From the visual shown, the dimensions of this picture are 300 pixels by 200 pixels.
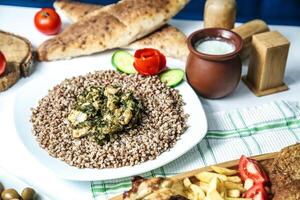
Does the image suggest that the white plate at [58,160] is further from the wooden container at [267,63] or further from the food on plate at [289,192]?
the food on plate at [289,192]

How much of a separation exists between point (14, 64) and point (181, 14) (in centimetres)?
85

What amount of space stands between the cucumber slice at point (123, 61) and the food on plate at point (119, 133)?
29 mm

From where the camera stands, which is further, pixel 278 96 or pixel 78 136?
pixel 278 96

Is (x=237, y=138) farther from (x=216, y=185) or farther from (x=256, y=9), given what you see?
(x=256, y=9)

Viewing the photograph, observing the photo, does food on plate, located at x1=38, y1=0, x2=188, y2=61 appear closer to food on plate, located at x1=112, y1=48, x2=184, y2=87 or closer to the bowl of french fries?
food on plate, located at x1=112, y1=48, x2=184, y2=87

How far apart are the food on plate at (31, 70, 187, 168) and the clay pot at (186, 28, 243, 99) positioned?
0.34 feet

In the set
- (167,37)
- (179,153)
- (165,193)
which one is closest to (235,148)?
(179,153)

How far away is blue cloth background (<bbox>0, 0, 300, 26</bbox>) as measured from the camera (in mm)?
2695

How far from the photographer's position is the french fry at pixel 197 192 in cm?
159

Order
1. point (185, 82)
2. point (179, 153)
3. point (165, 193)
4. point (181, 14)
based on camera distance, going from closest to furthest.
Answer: point (165, 193), point (179, 153), point (185, 82), point (181, 14)

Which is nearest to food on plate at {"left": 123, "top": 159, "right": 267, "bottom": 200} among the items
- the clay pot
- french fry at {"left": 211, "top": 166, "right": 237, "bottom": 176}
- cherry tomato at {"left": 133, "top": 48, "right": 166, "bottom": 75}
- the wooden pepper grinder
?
french fry at {"left": 211, "top": 166, "right": 237, "bottom": 176}

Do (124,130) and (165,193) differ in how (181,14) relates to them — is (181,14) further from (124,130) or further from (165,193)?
(165,193)

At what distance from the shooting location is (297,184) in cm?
151

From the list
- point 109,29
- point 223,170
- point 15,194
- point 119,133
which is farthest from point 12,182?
point 109,29
